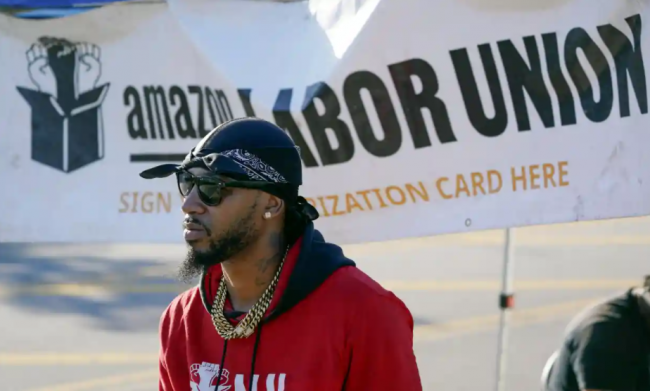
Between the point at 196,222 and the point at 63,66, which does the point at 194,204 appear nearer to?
the point at 196,222

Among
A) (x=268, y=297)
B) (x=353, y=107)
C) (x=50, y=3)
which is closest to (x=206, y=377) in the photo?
(x=268, y=297)

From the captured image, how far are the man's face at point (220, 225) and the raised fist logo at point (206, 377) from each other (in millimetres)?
234

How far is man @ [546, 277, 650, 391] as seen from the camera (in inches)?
136

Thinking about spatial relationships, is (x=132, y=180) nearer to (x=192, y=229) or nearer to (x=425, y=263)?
(x=192, y=229)

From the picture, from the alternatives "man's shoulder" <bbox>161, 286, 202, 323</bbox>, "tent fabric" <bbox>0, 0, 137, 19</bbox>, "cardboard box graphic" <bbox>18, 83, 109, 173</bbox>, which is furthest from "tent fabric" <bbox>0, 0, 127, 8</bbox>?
"man's shoulder" <bbox>161, 286, 202, 323</bbox>

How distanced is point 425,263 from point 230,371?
8.05 metres

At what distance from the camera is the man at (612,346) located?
136 inches

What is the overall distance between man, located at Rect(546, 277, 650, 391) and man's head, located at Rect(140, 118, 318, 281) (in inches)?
61.6

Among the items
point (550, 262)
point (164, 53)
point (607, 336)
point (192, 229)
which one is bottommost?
point (550, 262)

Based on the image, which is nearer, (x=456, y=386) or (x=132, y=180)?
(x=132, y=180)

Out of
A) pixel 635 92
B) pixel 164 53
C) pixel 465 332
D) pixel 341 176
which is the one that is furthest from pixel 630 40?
pixel 465 332

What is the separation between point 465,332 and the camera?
7.92m

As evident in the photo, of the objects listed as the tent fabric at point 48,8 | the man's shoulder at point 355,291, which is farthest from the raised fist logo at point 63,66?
the man's shoulder at point 355,291

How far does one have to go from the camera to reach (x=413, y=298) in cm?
888
